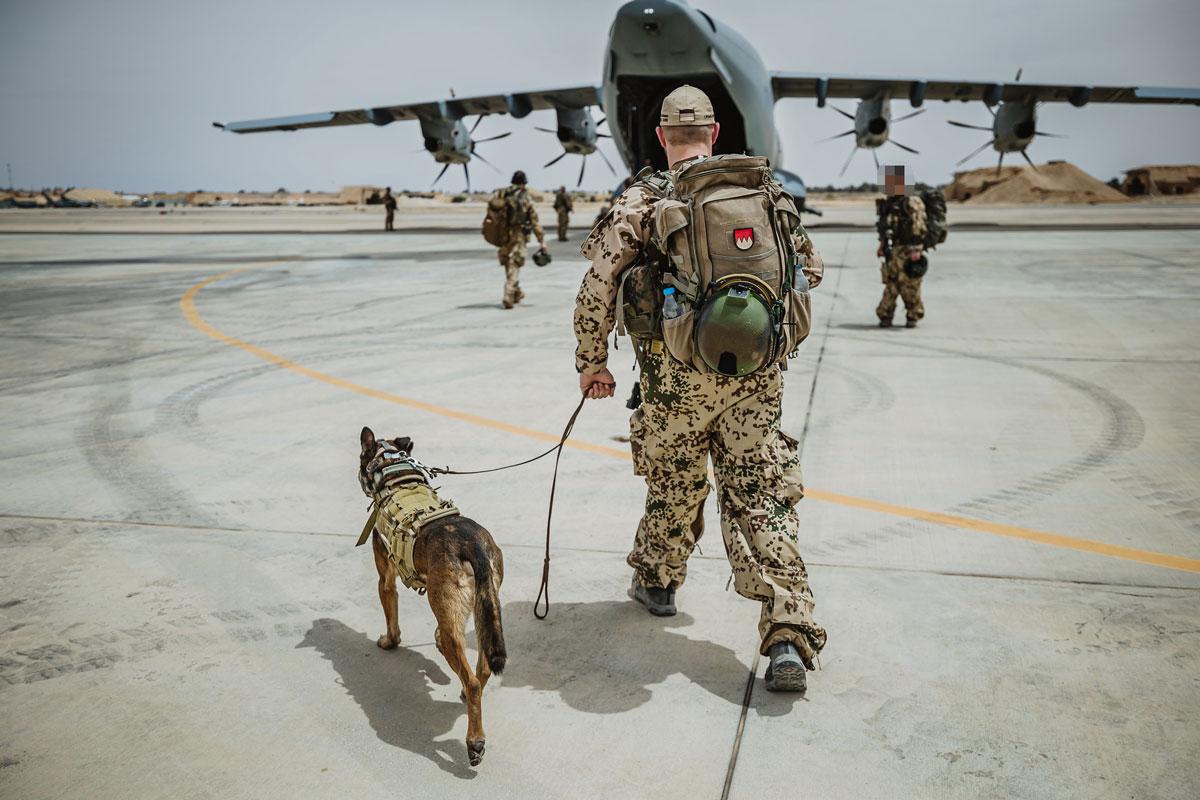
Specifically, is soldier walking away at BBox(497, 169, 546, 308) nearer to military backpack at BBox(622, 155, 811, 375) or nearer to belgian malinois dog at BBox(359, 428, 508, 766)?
military backpack at BBox(622, 155, 811, 375)

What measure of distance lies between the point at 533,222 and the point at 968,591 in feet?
29.1

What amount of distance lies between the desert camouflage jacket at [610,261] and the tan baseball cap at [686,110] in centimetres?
27

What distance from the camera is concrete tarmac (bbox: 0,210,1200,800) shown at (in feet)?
8.85

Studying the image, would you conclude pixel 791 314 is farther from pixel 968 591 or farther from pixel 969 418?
pixel 969 418

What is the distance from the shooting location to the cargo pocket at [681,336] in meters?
2.97

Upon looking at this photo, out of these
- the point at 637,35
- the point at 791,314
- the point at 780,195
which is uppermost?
the point at 637,35

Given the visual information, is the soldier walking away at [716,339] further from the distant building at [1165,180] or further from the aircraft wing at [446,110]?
the distant building at [1165,180]

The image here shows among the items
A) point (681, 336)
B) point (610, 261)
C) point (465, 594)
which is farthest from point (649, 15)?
point (465, 594)

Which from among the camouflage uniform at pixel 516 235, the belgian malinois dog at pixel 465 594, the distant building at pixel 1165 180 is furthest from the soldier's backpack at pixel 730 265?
the distant building at pixel 1165 180

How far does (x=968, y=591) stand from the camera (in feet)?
12.4

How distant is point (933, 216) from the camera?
10086 mm

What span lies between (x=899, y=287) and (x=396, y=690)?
325 inches

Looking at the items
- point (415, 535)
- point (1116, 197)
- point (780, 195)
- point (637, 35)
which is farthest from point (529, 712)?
point (1116, 197)

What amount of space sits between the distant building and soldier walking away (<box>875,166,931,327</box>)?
2771 inches
